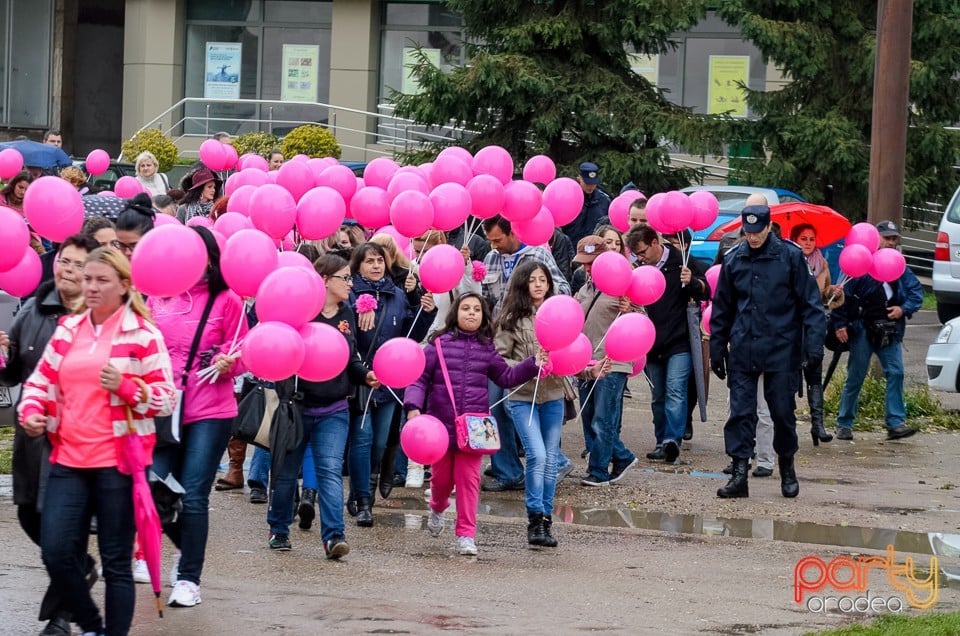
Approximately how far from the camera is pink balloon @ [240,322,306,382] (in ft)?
21.6

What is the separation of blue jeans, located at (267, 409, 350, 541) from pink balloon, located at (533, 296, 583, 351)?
A: 117cm

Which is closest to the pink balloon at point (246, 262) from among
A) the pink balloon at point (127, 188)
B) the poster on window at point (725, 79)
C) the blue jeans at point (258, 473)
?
the blue jeans at point (258, 473)

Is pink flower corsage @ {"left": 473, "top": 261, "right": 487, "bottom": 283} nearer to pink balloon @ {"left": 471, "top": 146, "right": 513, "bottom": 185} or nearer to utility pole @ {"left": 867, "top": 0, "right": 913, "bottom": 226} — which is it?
pink balloon @ {"left": 471, "top": 146, "right": 513, "bottom": 185}

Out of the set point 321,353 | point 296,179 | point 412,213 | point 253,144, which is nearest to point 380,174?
point 296,179

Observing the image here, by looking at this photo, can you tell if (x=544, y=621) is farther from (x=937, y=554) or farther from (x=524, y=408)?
(x=937, y=554)

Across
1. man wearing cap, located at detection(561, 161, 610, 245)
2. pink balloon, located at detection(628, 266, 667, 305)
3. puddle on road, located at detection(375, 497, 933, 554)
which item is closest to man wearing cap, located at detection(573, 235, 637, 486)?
pink balloon, located at detection(628, 266, 667, 305)

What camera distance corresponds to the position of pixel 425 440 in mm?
8055

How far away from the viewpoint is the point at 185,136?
32719 millimetres

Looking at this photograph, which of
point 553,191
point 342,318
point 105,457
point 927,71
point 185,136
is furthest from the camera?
point 185,136

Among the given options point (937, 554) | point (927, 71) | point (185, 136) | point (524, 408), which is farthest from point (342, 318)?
point (185, 136)

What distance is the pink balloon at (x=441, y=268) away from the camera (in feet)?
28.9

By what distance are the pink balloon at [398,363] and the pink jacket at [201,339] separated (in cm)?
105

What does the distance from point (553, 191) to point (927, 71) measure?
1427 centimetres

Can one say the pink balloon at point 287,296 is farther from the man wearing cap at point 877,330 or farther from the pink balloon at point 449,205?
the man wearing cap at point 877,330
